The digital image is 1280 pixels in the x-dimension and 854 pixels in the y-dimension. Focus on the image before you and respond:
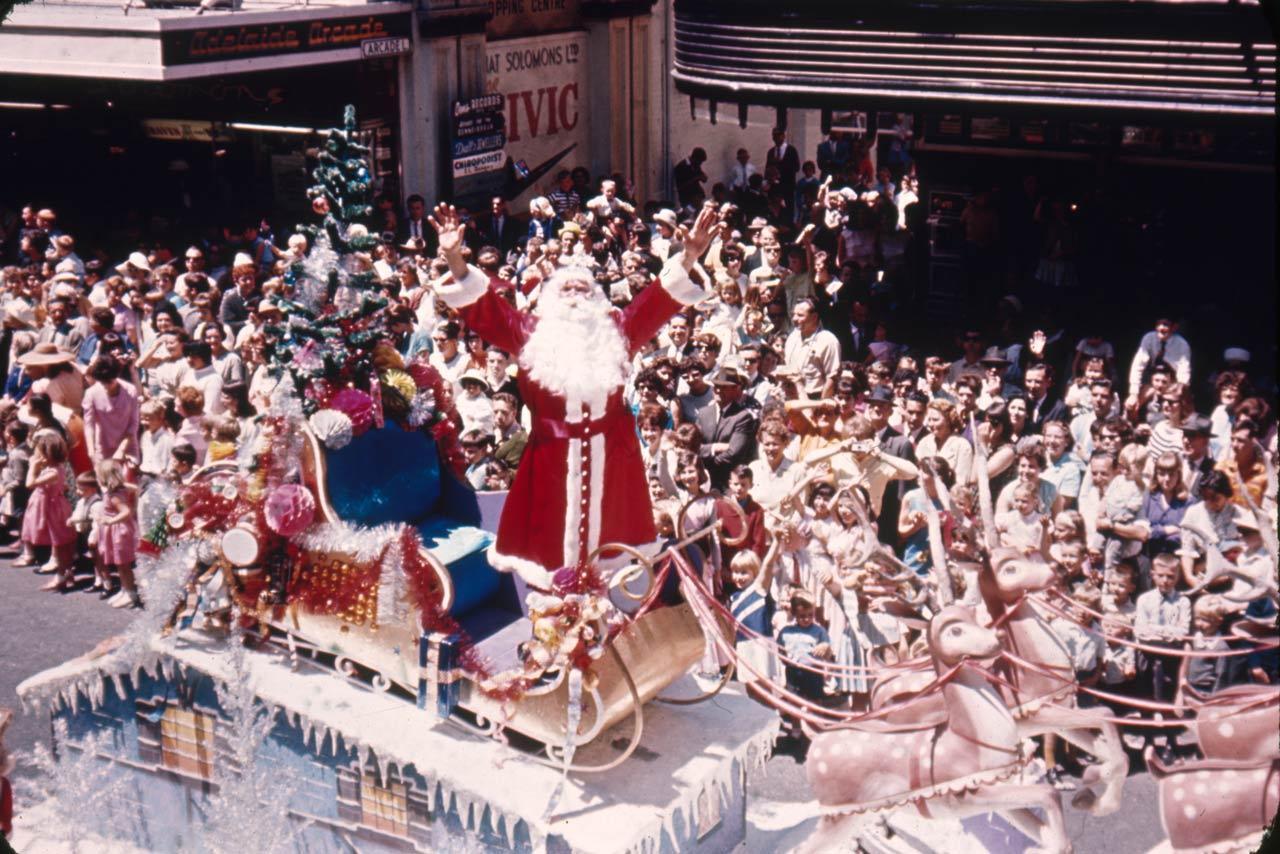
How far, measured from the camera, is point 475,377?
31.6 feet

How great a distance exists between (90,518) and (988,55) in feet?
21.9

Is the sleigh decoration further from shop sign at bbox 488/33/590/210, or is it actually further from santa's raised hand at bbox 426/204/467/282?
shop sign at bbox 488/33/590/210

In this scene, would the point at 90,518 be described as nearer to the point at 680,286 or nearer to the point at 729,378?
the point at 729,378

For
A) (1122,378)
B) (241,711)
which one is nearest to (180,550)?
(241,711)

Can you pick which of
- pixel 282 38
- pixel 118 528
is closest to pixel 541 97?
pixel 282 38

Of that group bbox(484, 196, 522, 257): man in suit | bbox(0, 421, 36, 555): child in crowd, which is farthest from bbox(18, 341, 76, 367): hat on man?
bbox(484, 196, 522, 257): man in suit

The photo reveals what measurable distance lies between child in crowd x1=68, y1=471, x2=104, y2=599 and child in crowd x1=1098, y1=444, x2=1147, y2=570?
626 centimetres

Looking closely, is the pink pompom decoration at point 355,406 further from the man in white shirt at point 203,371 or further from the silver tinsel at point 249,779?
the man in white shirt at point 203,371

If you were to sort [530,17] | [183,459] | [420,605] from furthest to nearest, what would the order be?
1. [530,17]
2. [183,459]
3. [420,605]

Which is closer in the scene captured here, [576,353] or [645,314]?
[576,353]

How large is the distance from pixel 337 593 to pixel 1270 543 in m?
3.94

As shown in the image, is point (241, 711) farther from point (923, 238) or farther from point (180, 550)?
point (923, 238)

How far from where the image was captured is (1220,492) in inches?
261

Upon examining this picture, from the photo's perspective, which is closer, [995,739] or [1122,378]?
[995,739]
